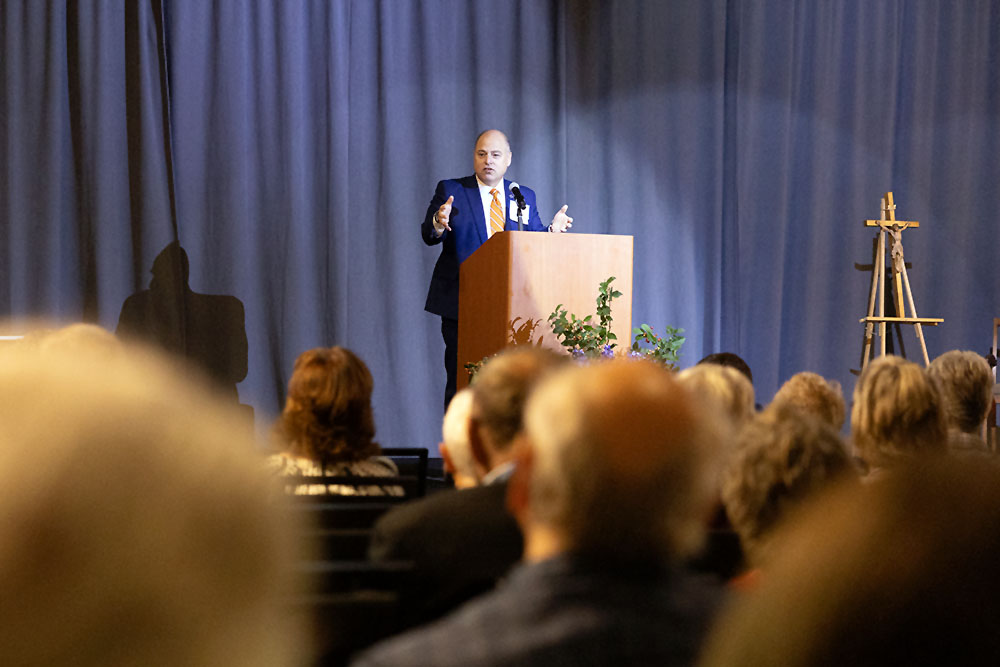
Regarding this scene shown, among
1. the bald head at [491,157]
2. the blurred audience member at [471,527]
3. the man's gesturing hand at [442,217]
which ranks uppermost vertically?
the bald head at [491,157]

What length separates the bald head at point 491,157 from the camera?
566 centimetres

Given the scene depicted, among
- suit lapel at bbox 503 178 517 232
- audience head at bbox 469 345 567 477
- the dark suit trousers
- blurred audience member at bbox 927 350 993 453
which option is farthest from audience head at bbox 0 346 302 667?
the dark suit trousers

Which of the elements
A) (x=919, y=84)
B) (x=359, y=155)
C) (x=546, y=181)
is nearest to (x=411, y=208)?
(x=359, y=155)

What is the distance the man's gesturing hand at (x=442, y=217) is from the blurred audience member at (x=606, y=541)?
4214 mm

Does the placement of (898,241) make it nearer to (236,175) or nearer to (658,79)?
(658,79)

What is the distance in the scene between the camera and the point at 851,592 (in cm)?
55

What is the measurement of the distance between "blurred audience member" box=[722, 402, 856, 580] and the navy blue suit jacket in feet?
13.3

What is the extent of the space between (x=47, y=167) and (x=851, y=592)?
6550mm

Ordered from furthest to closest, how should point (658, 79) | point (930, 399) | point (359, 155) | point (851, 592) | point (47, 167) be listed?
1. point (658, 79)
2. point (359, 155)
3. point (47, 167)
4. point (930, 399)
5. point (851, 592)

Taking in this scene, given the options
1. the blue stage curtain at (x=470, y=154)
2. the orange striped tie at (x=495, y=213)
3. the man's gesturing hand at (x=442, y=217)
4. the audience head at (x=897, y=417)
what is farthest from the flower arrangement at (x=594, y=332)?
the blue stage curtain at (x=470, y=154)

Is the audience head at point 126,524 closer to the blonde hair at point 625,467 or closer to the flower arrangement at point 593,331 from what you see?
the blonde hair at point 625,467

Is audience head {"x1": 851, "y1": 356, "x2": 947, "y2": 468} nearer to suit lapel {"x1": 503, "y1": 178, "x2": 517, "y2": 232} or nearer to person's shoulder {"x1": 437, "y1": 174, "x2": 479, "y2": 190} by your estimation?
suit lapel {"x1": 503, "y1": 178, "x2": 517, "y2": 232}

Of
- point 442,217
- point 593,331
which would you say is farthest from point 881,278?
point 593,331

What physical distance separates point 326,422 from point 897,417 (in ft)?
4.35
